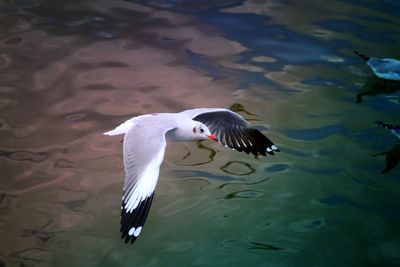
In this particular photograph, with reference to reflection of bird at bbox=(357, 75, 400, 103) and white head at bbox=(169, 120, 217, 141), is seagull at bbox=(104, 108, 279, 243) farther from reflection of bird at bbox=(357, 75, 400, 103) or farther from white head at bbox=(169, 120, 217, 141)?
reflection of bird at bbox=(357, 75, 400, 103)

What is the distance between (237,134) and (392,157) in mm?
914

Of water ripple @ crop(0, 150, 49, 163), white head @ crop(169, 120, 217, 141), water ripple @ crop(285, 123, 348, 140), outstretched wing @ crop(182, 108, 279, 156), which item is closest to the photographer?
white head @ crop(169, 120, 217, 141)

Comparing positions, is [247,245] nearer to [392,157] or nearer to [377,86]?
[392,157]

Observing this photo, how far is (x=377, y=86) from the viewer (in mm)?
4328

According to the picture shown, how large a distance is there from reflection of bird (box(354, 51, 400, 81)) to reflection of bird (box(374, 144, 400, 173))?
2.19 ft

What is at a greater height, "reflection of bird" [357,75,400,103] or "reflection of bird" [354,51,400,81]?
"reflection of bird" [354,51,400,81]

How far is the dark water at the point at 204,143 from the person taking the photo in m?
3.04

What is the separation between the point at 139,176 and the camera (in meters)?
2.60

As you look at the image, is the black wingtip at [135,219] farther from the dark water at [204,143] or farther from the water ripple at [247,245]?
the water ripple at [247,245]

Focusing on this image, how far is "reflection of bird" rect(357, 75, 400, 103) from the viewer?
4.25 meters

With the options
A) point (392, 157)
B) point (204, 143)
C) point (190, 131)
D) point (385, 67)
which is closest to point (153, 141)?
point (190, 131)

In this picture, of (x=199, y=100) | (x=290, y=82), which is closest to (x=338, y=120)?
(x=290, y=82)

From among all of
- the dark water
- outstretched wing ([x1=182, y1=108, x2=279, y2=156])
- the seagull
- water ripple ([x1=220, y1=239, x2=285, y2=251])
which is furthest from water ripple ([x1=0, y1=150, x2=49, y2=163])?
water ripple ([x1=220, y1=239, x2=285, y2=251])

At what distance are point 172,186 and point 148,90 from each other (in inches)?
36.4
